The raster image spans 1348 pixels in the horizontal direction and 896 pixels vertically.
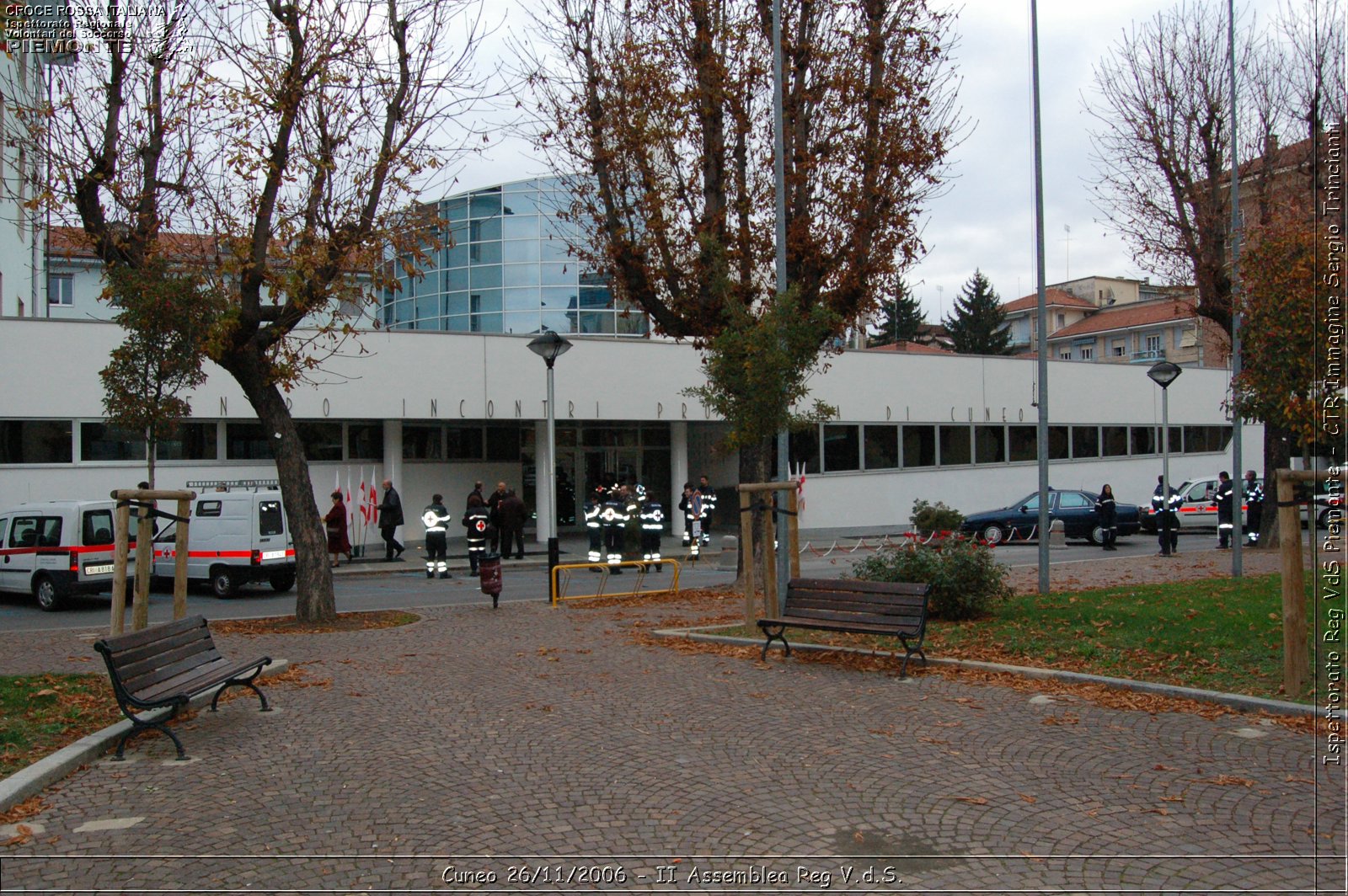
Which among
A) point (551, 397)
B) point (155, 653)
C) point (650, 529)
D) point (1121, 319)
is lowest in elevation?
point (650, 529)

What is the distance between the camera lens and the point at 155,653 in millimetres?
7652

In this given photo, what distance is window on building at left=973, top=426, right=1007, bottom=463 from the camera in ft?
126

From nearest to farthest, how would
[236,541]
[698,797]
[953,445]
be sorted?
[698,797] < [236,541] < [953,445]

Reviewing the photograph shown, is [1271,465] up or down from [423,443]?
down

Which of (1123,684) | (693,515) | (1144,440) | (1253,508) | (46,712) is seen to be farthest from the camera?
(1144,440)

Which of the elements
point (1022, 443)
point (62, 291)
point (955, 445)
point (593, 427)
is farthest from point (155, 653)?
point (62, 291)

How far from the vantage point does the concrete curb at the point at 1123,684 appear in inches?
304

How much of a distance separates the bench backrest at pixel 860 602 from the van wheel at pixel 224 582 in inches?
471

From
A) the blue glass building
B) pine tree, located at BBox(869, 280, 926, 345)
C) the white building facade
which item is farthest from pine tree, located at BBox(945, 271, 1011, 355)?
the blue glass building

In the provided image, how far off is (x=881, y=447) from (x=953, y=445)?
321 cm

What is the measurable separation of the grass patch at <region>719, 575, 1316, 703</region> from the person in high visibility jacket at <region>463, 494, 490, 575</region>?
1027 centimetres

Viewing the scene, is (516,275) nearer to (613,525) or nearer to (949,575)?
(613,525)

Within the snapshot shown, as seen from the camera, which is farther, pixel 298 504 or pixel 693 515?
pixel 693 515

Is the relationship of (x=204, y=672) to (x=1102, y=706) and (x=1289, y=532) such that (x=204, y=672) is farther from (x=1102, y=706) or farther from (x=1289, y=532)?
(x=1289, y=532)
